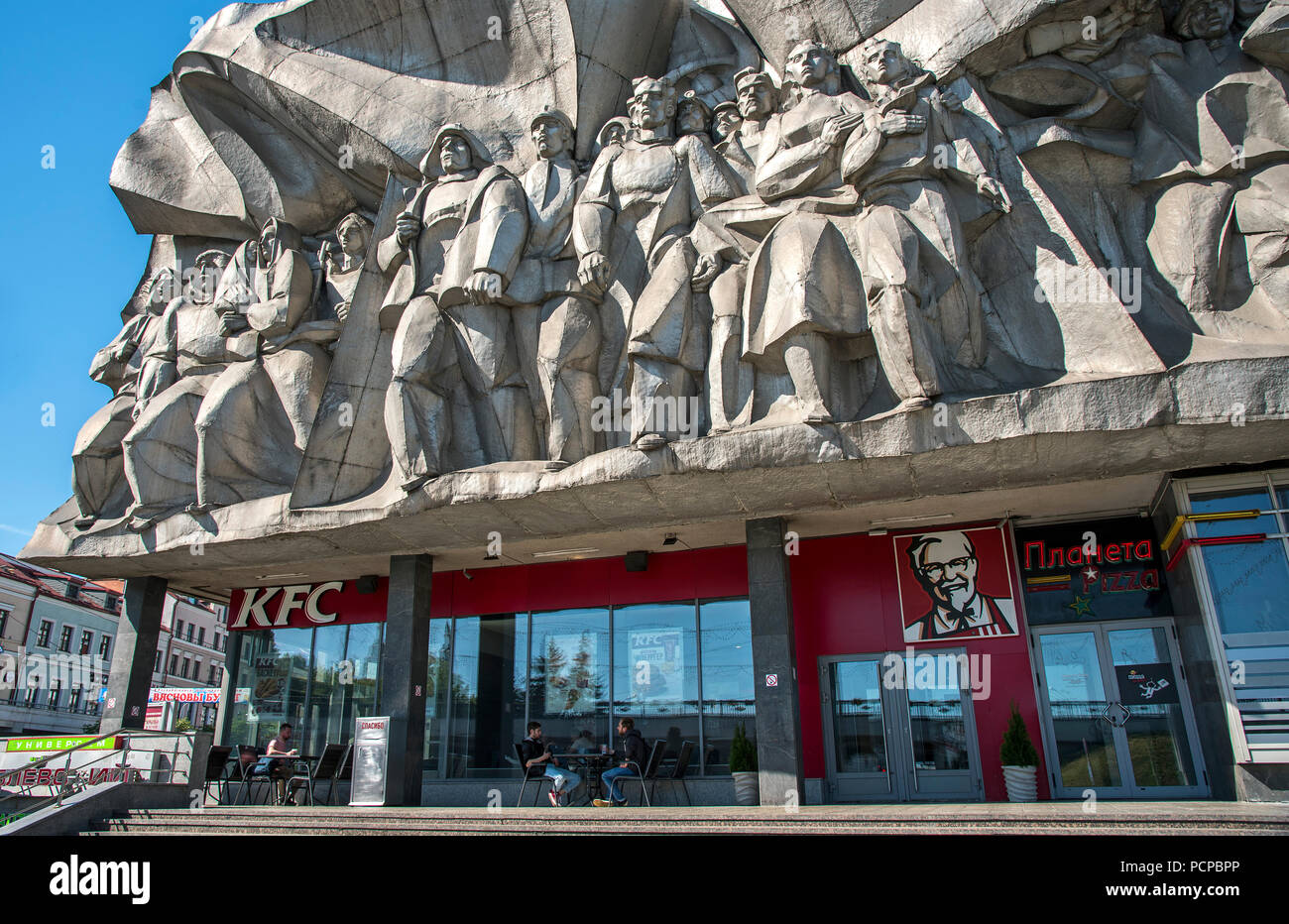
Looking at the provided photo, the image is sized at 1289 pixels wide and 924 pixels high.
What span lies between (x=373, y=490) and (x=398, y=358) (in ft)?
6.02

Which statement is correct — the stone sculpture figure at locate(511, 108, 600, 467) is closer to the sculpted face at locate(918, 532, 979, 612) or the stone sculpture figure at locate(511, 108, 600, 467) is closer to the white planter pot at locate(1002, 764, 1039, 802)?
the sculpted face at locate(918, 532, 979, 612)

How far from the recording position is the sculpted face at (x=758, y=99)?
455 inches

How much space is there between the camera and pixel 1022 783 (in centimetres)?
1034

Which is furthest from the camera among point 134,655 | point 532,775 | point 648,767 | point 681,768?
point 134,655

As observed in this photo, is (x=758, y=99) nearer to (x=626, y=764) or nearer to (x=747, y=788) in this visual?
(x=626, y=764)

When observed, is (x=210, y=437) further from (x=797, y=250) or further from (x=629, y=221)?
(x=797, y=250)

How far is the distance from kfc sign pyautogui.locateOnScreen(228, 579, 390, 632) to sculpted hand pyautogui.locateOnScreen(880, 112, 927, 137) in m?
10.2

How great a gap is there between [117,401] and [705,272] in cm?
1060

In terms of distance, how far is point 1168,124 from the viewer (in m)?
10.3

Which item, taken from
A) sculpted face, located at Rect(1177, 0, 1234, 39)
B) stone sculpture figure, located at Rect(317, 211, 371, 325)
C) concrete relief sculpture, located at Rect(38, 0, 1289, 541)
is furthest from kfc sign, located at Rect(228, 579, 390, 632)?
sculpted face, located at Rect(1177, 0, 1234, 39)

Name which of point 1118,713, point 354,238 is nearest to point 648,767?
point 1118,713

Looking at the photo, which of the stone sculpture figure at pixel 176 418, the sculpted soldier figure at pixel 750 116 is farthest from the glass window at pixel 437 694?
the sculpted soldier figure at pixel 750 116
